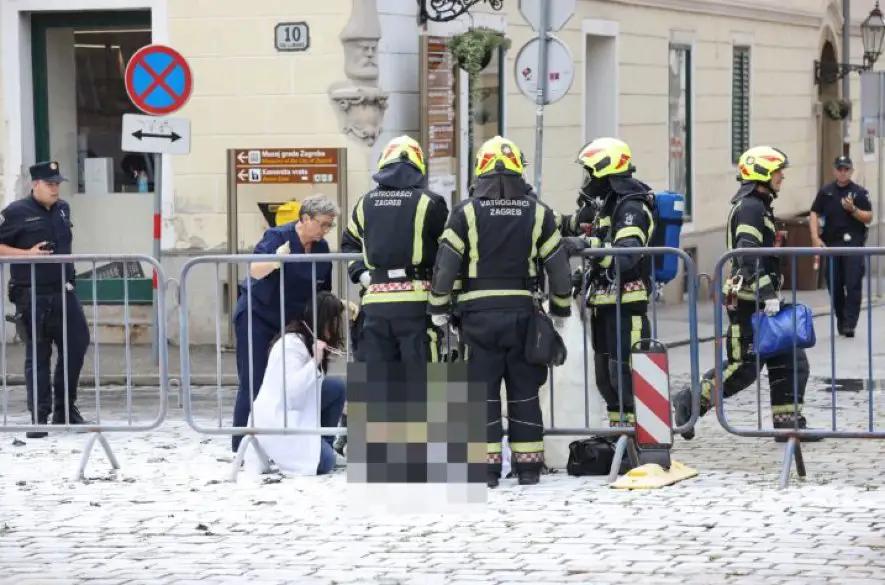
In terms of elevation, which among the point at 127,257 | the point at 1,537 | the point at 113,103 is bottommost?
the point at 1,537

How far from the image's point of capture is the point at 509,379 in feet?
33.0

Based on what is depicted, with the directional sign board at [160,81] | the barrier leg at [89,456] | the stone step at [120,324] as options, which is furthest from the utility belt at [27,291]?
the directional sign board at [160,81]

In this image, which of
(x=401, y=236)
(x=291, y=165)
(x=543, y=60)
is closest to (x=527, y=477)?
(x=401, y=236)

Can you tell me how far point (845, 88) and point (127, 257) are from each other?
22.7m

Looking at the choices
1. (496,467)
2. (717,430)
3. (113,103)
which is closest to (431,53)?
(113,103)

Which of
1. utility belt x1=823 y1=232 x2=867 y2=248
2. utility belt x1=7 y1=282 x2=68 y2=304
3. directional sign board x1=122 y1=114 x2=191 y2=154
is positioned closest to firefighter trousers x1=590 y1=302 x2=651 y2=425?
utility belt x1=7 y1=282 x2=68 y2=304

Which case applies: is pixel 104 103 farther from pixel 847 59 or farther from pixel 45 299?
pixel 847 59

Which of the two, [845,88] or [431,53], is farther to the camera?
[845,88]

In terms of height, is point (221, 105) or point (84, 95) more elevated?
point (84, 95)

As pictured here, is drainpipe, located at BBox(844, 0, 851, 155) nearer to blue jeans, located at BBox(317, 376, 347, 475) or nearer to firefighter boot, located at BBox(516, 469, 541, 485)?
blue jeans, located at BBox(317, 376, 347, 475)

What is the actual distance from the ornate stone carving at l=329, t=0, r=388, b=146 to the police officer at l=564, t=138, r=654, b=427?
7.08m

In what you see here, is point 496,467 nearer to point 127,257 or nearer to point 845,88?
point 127,257

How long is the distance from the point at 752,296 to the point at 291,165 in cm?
706

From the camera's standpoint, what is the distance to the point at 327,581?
306 inches
